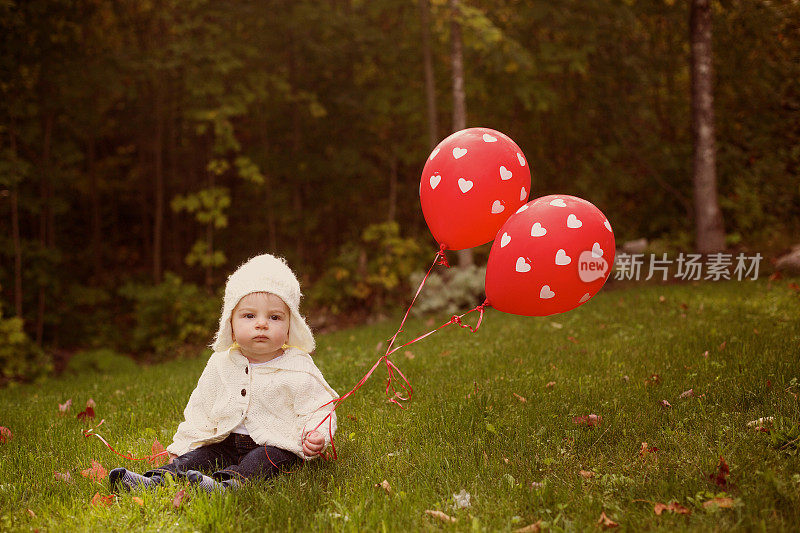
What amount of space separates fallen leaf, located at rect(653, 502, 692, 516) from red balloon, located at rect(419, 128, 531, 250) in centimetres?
180

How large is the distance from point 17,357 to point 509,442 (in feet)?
26.2

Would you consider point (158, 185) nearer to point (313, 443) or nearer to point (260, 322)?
point (260, 322)

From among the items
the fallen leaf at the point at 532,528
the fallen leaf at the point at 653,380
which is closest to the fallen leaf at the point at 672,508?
the fallen leaf at the point at 532,528

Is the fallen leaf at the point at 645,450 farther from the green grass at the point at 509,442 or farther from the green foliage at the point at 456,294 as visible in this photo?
the green foliage at the point at 456,294

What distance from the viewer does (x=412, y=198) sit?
542 inches

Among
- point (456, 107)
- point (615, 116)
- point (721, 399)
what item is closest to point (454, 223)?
point (721, 399)

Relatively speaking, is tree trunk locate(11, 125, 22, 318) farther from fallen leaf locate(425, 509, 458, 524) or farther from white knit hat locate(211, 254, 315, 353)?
fallen leaf locate(425, 509, 458, 524)

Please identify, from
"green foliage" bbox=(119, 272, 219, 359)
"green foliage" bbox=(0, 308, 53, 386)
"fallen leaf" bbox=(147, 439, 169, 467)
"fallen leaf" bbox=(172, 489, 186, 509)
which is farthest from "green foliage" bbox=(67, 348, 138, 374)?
"fallen leaf" bbox=(172, 489, 186, 509)

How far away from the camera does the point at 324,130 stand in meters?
12.2

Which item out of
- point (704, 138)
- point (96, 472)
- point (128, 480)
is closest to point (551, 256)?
point (128, 480)

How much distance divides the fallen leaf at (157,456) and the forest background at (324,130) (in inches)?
231

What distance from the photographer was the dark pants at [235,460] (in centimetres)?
317

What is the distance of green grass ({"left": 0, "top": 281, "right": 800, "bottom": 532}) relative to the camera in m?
2.70

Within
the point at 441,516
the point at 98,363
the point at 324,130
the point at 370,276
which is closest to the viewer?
the point at 441,516
